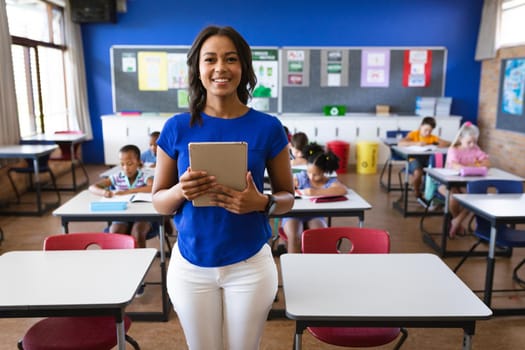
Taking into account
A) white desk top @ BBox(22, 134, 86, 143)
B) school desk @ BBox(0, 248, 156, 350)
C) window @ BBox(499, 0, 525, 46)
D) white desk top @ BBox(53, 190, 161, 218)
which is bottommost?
white desk top @ BBox(53, 190, 161, 218)

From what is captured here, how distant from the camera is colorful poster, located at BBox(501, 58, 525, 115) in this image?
274 inches

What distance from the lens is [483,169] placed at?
13.2 ft

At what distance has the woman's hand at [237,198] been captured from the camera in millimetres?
1253

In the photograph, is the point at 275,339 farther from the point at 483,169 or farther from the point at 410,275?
the point at 483,169

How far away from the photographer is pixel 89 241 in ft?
7.19

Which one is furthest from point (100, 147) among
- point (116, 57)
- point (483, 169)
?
point (483, 169)

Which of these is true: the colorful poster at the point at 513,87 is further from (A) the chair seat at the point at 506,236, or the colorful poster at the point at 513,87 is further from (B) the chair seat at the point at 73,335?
(B) the chair seat at the point at 73,335

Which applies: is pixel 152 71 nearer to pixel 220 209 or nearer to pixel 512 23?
pixel 512 23

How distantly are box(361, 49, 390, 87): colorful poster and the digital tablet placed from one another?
7226 millimetres

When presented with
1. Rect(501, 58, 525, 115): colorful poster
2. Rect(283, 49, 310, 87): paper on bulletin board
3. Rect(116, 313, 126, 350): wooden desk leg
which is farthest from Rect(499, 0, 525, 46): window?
Rect(116, 313, 126, 350): wooden desk leg

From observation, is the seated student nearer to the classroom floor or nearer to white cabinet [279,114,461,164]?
the classroom floor

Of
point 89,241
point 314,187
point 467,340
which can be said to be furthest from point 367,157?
point 467,340

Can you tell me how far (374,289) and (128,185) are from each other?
2251mm

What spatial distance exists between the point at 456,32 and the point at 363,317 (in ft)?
25.4
